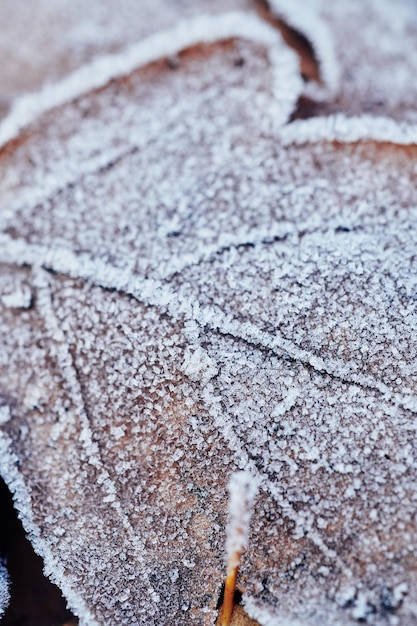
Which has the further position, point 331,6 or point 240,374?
point 331,6

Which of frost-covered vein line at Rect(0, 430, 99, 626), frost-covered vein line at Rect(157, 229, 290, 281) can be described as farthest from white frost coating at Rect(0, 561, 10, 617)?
frost-covered vein line at Rect(157, 229, 290, 281)

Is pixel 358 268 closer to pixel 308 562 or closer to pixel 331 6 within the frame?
pixel 308 562

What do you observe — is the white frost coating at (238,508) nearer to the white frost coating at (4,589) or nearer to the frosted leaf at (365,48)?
the white frost coating at (4,589)

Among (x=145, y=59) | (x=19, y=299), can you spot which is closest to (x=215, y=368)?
(x=19, y=299)

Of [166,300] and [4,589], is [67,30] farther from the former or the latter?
[4,589]

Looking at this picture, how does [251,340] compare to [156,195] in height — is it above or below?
below

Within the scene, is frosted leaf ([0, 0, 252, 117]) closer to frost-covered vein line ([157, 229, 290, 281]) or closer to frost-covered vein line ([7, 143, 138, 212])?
frost-covered vein line ([7, 143, 138, 212])

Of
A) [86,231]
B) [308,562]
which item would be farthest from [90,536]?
[86,231]
